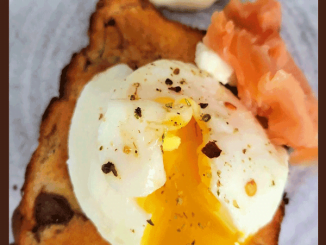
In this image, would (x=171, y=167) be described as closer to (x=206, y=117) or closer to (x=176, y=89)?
(x=206, y=117)

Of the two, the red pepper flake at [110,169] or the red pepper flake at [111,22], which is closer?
the red pepper flake at [110,169]

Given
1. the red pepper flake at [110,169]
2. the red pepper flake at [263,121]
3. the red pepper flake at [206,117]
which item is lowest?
A: the red pepper flake at [110,169]

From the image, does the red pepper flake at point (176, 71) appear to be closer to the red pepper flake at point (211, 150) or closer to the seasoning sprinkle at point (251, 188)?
the red pepper flake at point (211, 150)

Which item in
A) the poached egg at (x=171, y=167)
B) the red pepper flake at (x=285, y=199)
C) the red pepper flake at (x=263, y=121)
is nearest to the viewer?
the poached egg at (x=171, y=167)

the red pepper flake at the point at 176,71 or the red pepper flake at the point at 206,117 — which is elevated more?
the red pepper flake at the point at 176,71

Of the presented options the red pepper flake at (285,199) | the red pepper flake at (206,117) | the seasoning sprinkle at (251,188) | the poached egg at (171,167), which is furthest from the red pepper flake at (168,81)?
the red pepper flake at (285,199)

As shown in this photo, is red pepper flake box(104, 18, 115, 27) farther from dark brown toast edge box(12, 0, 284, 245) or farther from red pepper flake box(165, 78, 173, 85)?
red pepper flake box(165, 78, 173, 85)
